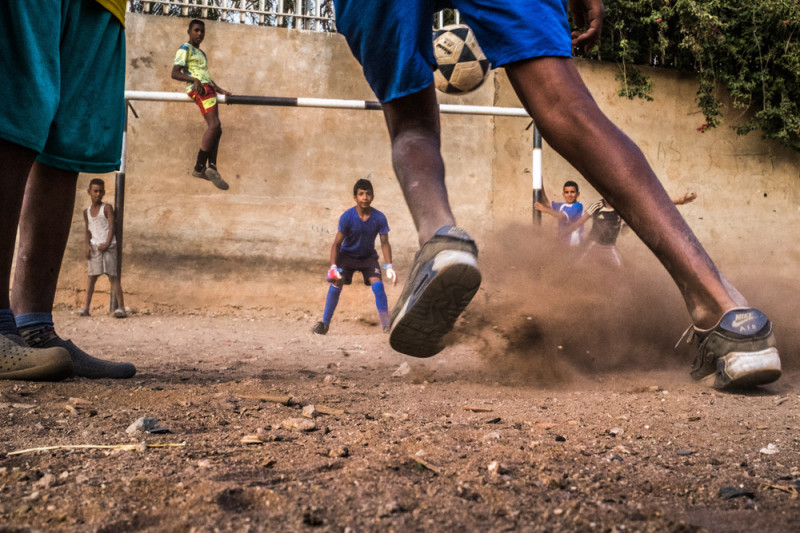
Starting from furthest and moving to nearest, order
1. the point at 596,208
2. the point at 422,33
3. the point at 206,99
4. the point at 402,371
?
the point at 596,208, the point at 206,99, the point at 402,371, the point at 422,33

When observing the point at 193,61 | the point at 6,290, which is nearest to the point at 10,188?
the point at 6,290

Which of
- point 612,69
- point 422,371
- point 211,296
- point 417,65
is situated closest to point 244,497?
point 417,65

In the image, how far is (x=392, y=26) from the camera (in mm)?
1813

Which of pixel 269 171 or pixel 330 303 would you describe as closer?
pixel 330 303

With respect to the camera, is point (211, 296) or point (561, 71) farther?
point (211, 296)

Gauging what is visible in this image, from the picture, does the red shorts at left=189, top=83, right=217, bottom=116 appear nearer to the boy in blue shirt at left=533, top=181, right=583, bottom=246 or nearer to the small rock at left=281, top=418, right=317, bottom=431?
the boy in blue shirt at left=533, top=181, right=583, bottom=246

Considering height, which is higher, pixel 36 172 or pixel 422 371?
pixel 36 172

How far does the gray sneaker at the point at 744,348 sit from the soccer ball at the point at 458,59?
380 centimetres

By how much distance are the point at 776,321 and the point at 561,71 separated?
1.56m

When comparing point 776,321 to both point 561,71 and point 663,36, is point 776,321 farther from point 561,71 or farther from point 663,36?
point 663,36

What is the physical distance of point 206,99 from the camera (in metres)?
6.58

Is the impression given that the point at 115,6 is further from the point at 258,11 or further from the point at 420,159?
the point at 258,11

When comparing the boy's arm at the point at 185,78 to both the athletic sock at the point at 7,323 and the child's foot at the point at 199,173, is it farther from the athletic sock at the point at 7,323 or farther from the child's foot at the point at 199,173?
the athletic sock at the point at 7,323

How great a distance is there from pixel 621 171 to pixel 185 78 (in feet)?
20.5
